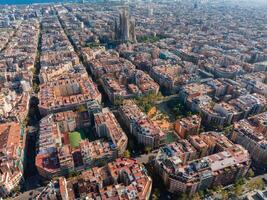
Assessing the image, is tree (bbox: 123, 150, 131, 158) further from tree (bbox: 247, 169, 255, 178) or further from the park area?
tree (bbox: 247, 169, 255, 178)

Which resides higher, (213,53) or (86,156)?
(213,53)

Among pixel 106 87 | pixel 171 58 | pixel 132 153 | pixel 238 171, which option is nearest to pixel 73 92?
pixel 106 87

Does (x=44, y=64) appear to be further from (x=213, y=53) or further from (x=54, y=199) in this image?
(x=213, y=53)

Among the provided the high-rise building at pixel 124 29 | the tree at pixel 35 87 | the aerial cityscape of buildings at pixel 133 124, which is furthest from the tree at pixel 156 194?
the high-rise building at pixel 124 29

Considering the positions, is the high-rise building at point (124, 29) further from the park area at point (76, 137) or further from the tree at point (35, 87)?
the park area at point (76, 137)

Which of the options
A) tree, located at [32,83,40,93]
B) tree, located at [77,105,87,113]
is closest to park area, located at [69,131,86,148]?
tree, located at [77,105,87,113]

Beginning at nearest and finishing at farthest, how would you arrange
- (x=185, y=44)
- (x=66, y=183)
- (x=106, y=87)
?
(x=66, y=183) → (x=106, y=87) → (x=185, y=44)
